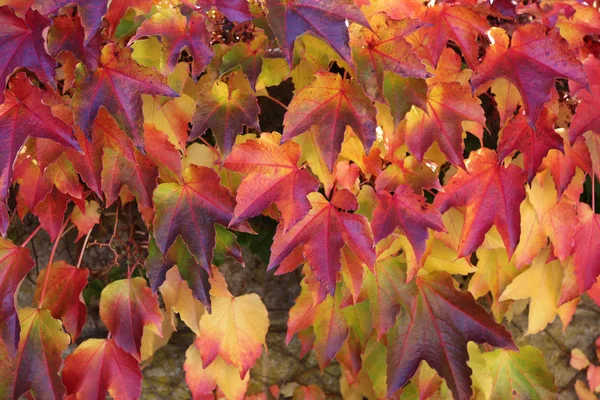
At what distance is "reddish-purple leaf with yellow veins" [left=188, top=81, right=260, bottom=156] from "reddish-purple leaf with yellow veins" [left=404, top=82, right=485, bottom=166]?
25 centimetres

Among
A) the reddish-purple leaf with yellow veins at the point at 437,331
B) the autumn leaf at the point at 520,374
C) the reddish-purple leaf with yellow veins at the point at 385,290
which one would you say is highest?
the reddish-purple leaf with yellow veins at the point at 385,290

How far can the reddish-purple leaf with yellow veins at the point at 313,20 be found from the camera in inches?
30.0

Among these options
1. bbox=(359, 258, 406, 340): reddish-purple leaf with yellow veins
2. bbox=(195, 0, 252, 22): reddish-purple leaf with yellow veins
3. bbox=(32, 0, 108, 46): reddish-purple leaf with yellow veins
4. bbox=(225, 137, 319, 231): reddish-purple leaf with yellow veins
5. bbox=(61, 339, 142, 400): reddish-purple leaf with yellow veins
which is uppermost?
bbox=(32, 0, 108, 46): reddish-purple leaf with yellow veins

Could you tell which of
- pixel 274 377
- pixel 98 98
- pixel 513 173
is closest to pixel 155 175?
pixel 98 98

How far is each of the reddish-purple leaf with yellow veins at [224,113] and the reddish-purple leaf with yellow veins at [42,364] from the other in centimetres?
41

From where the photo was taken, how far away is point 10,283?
957 millimetres

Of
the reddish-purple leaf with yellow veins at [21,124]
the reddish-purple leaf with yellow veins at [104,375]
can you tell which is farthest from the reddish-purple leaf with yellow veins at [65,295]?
the reddish-purple leaf with yellow veins at [21,124]

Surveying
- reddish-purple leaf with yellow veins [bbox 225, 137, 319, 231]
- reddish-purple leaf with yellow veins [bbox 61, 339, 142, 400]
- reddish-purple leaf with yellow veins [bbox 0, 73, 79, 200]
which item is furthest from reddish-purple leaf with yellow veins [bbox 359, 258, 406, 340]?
reddish-purple leaf with yellow veins [bbox 0, 73, 79, 200]

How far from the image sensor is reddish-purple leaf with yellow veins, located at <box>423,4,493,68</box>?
938 millimetres

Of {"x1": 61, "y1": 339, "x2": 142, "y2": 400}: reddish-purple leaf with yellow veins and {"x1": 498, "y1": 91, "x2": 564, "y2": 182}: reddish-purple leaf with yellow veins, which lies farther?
{"x1": 61, "y1": 339, "x2": 142, "y2": 400}: reddish-purple leaf with yellow veins

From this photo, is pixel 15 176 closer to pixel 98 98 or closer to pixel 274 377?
pixel 98 98

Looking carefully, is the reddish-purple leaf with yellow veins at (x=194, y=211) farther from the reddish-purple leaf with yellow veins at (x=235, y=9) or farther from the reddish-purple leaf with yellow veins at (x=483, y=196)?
the reddish-purple leaf with yellow veins at (x=483, y=196)

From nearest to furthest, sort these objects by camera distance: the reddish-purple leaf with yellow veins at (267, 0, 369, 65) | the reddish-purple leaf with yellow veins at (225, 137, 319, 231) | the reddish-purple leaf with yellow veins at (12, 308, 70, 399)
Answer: the reddish-purple leaf with yellow veins at (267, 0, 369, 65) < the reddish-purple leaf with yellow veins at (225, 137, 319, 231) < the reddish-purple leaf with yellow veins at (12, 308, 70, 399)

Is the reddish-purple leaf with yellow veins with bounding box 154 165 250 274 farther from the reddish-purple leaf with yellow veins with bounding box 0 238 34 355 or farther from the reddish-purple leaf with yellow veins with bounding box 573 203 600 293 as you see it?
the reddish-purple leaf with yellow veins with bounding box 573 203 600 293
